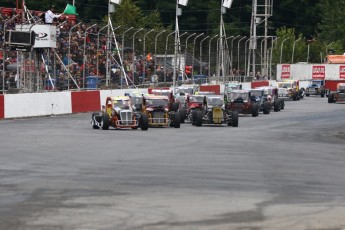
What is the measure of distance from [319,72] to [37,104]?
4773cm

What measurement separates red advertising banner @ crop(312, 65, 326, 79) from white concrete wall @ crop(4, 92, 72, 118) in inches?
1749

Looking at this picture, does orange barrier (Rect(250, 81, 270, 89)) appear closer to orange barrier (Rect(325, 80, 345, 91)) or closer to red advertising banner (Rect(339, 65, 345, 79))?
orange barrier (Rect(325, 80, 345, 91))

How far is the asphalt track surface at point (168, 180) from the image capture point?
40.8ft

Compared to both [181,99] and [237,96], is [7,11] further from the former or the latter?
[237,96]

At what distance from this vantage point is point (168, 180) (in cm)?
1695

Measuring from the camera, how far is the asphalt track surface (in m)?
12.4

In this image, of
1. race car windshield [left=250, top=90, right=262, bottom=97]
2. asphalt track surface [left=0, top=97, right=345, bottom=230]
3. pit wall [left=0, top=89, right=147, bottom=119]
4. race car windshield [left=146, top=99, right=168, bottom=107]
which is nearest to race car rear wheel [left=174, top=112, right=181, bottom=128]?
race car windshield [left=146, top=99, right=168, bottom=107]

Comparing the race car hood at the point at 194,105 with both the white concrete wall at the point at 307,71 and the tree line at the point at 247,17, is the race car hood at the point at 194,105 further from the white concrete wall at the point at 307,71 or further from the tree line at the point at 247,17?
the tree line at the point at 247,17

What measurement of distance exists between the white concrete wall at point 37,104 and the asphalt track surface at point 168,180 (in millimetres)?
5200

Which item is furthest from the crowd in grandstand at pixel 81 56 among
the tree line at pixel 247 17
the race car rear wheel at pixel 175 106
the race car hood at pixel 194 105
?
the tree line at pixel 247 17

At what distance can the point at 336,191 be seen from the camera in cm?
1595

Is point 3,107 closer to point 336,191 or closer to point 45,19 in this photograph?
point 45,19

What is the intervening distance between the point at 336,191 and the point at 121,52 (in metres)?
32.5

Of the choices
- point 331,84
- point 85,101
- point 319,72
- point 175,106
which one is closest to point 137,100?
point 175,106
